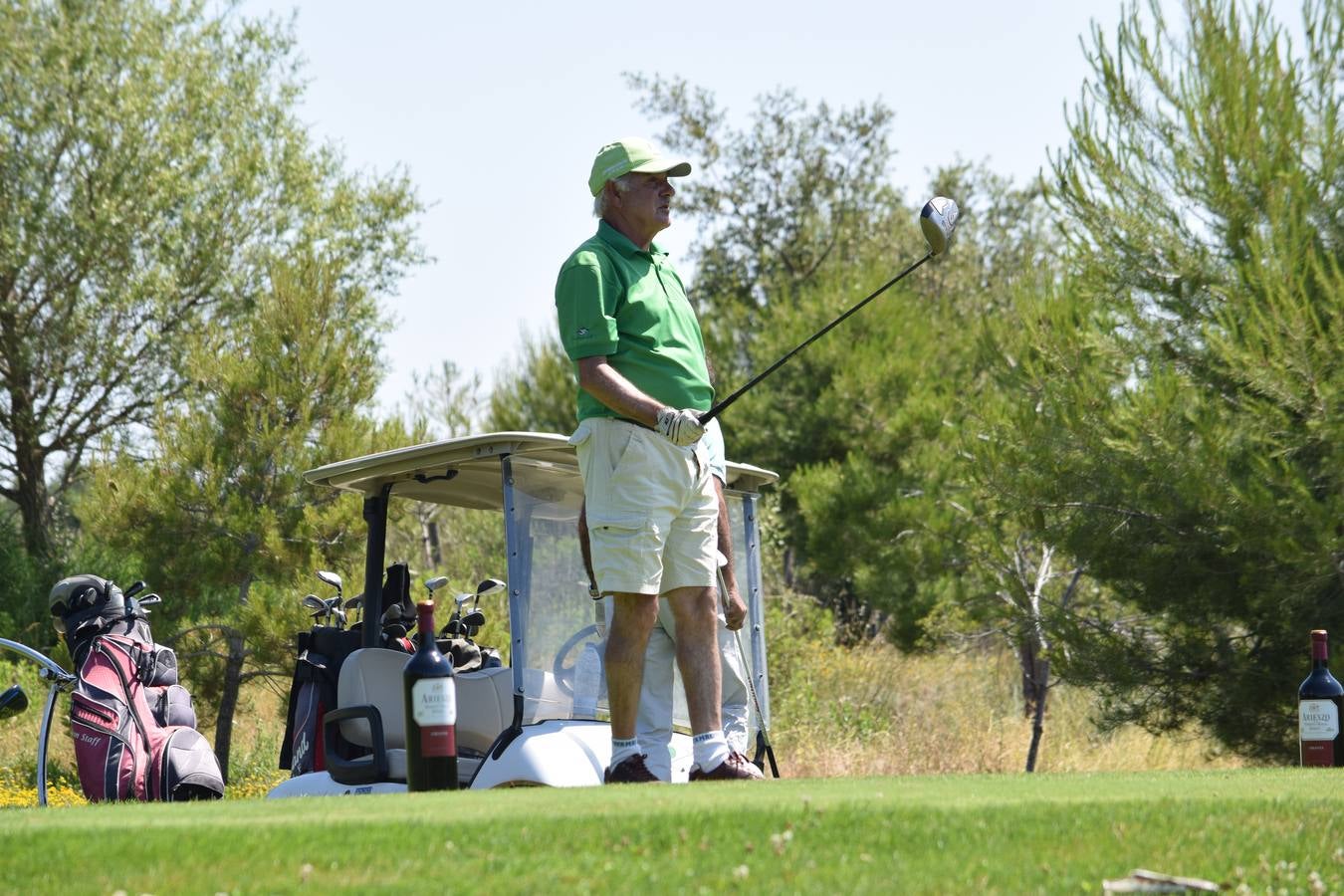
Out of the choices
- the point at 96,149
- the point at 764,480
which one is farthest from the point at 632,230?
the point at 96,149

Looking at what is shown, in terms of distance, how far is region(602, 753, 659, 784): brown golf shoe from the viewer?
516 cm

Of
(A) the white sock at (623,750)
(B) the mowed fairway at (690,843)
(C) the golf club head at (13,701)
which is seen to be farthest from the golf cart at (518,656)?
(B) the mowed fairway at (690,843)

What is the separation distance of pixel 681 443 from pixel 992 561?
988cm

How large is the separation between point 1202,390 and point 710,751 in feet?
23.3

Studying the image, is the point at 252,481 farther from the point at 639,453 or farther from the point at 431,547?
the point at 639,453

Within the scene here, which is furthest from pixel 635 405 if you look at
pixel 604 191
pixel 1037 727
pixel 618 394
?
pixel 1037 727

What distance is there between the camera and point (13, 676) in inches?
629

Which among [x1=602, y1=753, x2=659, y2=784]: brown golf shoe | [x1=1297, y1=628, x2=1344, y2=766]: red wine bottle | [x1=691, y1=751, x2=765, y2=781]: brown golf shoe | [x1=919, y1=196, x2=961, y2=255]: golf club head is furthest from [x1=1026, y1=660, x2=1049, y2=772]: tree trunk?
[x1=602, y1=753, x2=659, y2=784]: brown golf shoe

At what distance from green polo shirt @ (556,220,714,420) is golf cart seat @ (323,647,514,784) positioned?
138 centimetres

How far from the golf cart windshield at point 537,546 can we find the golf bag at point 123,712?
1.33 meters

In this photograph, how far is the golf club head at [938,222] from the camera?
18.6 feet

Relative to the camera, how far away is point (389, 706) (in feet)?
20.7

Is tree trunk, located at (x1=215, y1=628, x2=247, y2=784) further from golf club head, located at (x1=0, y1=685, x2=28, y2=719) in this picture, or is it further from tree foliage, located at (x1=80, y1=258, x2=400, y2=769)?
golf club head, located at (x1=0, y1=685, x2=28, y2=719)

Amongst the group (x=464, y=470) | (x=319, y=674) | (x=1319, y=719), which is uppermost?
(x=464, y=470)
